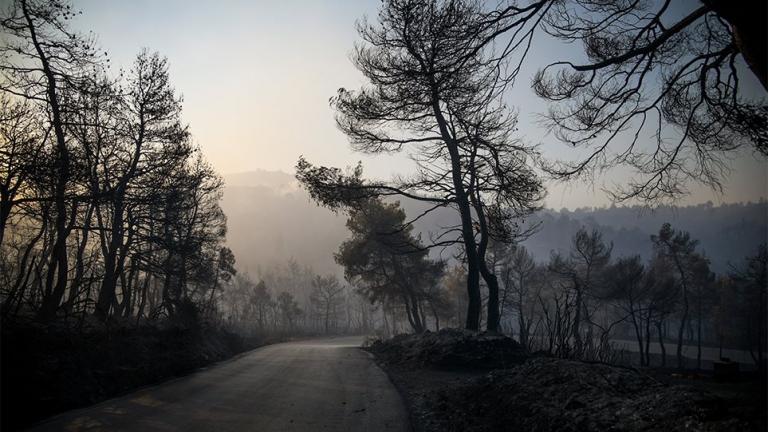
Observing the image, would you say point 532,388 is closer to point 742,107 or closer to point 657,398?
point 657,398

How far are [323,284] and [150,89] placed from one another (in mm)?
55338

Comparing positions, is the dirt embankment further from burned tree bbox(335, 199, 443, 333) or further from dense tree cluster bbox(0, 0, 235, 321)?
burned tree bbox(335, 199, 443, 333)

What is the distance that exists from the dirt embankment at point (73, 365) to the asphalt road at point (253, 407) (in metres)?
0.44

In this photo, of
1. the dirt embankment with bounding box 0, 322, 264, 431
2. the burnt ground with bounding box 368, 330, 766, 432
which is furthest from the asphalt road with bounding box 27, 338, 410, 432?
the burnt ground with bounding box 368, 330, 766, 432

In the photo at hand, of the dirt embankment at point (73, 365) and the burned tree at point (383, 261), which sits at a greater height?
the burned tree at point (383, 261)

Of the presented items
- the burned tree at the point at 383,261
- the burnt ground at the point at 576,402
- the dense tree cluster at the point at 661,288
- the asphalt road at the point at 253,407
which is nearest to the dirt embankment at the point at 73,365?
the asphalt road at the point at 253,407

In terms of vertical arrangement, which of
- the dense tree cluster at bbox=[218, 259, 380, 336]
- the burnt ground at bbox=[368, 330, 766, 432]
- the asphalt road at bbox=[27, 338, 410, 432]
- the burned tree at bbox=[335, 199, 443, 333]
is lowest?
the dense tree cluster at bbox=[218, 259, 380, 336]

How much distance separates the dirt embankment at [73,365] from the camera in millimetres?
5891

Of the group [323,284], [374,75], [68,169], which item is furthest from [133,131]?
[323,284]

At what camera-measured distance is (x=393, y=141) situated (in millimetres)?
12664

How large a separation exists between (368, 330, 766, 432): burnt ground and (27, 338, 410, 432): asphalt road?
0.69m

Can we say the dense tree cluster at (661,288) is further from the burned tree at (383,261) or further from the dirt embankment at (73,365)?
the dirt embankment at (73,365)

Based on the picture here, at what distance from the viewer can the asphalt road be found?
5.31 m

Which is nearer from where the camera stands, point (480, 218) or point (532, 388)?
point (532, 388)
